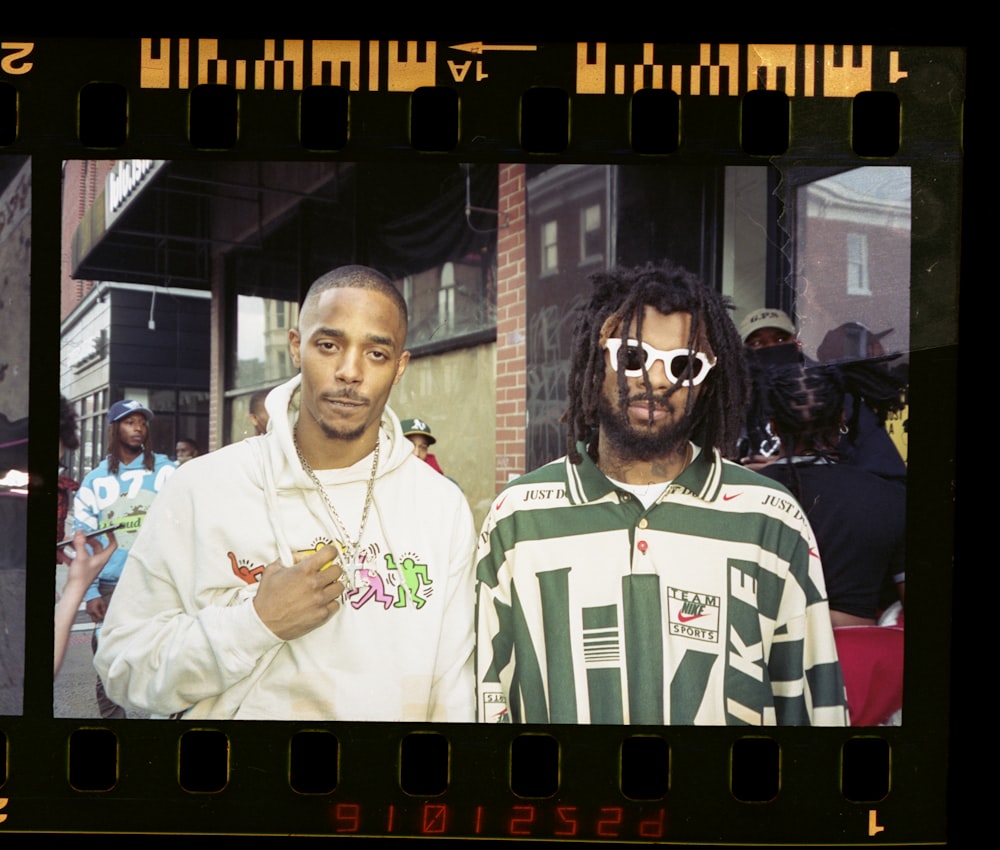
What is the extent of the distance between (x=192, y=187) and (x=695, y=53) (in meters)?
2.27

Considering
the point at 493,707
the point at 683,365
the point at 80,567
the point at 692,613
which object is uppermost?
the point at 683,365

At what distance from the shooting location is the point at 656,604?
3990 mm

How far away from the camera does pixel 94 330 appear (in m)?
4.08

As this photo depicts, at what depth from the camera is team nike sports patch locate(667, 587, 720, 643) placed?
3996 millimetres

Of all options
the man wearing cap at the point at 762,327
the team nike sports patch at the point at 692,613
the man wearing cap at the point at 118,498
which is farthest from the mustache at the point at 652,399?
the man wearing cap at the point at 118,498

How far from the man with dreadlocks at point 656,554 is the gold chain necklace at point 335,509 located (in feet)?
1.79

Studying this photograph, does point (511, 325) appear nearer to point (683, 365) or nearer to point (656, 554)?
point (683, 365)

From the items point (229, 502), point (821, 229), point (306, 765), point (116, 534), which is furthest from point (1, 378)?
point (821, 229)

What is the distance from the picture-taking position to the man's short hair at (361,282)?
13.1 ft

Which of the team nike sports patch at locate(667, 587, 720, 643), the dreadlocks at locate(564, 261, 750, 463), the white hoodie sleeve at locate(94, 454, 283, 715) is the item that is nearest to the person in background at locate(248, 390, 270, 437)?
the white hoodie sleeve at locate(94, 454, 283, 715)

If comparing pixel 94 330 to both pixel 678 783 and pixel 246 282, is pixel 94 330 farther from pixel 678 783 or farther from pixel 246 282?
pixel 678 783

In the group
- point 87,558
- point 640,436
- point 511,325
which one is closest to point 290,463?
point 87,558

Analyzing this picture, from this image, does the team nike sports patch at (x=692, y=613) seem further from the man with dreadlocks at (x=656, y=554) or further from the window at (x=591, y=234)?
the window at (x=591, y=234)

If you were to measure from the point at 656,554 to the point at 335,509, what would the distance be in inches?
55.6
